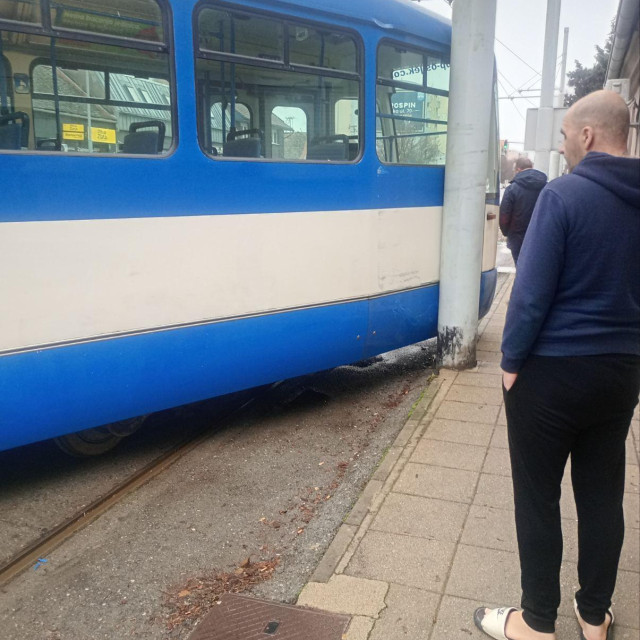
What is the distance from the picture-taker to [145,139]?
3877 mm

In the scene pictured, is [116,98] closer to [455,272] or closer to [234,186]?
[234,186]

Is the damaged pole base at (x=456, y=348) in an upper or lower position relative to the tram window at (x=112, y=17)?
lower

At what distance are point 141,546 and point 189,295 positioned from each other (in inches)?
56.2

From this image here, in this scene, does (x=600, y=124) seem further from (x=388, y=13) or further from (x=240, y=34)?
(x=388, y=13)

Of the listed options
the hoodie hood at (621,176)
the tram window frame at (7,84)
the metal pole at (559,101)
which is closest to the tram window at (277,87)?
the tram window frame at (7,84)

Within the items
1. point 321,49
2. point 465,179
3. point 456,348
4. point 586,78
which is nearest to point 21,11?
point 321,49

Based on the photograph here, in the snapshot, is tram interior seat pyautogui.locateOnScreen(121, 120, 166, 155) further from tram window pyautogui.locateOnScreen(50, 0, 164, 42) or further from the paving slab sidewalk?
the paving slab sidewalk

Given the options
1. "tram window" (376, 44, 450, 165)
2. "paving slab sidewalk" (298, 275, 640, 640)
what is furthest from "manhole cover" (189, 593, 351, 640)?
"tram window" (376, 44, 450, 165)

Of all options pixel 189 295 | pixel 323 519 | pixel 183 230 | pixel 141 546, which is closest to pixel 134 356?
pixel 189 295

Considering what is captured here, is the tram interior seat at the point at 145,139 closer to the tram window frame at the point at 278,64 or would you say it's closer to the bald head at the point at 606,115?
the tram window frame at the point at 278,64

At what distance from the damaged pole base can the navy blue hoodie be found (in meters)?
4.03

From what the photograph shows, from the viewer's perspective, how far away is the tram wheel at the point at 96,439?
4305 mm

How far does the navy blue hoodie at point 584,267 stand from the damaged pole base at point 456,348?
4026 millimetres

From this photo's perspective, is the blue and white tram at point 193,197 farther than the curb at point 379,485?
Yes
